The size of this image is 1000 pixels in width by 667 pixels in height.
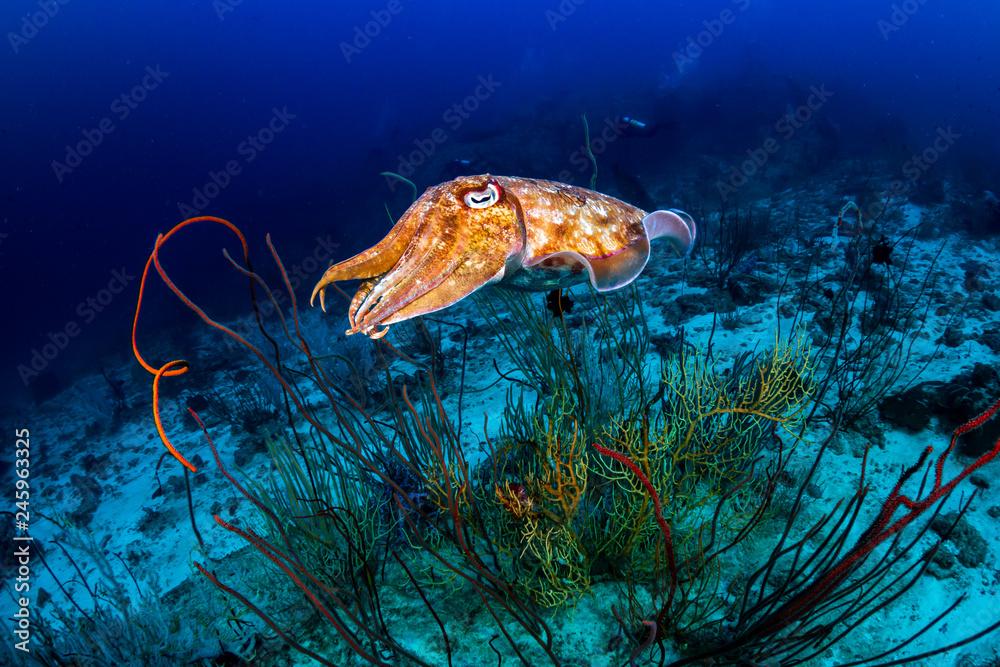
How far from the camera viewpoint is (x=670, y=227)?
319 cm

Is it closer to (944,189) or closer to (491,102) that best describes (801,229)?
(944,189)

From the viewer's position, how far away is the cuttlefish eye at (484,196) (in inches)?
110

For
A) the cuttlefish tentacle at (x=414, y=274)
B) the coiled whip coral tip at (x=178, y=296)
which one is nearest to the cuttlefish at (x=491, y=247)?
the cuttlefish tentacle at (x=414, y=274)

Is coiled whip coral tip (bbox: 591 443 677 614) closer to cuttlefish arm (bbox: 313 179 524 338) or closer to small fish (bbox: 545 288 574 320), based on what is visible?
cuttlefish arm (bbox: 313 179 524 338)

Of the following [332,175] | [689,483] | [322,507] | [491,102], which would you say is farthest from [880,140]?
[332,175]

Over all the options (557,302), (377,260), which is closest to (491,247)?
(377,260)

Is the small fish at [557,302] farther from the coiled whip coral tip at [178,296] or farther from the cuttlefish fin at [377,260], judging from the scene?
the coiled whip coral tip at [178,296]

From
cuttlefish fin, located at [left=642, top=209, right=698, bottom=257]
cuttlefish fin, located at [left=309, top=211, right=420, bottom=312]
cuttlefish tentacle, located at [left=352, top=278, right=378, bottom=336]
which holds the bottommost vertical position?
cuttlefish tentacle, located at [left=352, top=278, right=378, bottom=336]

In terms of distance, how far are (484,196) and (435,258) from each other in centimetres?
53

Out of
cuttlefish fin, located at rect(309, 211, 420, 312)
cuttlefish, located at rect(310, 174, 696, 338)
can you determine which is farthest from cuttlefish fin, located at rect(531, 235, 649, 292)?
cuttlefish fin, located at rect(309, 211, 420, 312)

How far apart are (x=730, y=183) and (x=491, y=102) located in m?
40.0

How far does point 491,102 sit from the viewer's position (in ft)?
170

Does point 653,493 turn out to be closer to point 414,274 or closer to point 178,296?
point 414,274

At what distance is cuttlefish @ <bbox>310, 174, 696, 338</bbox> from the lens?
2.53m
